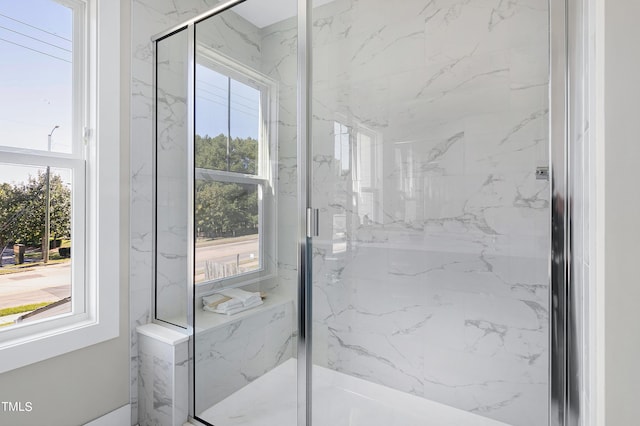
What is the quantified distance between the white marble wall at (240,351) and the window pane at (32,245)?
67 centimetres

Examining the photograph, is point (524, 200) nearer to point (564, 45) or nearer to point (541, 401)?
point (564, 45)

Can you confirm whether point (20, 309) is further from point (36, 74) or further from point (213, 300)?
point (36, 74)

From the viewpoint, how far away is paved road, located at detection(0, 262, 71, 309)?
1.37m

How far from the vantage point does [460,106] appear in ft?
5.33

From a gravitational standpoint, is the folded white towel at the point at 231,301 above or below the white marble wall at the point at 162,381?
above

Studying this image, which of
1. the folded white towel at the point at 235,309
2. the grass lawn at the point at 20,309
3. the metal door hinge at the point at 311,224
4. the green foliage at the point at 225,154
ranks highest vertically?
the green foliage at the point at 225,154

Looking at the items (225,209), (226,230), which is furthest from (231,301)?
(225,209)

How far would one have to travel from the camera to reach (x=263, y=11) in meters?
1.54

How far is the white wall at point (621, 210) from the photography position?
0.40 metres

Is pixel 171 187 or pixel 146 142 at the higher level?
pixel 146 142

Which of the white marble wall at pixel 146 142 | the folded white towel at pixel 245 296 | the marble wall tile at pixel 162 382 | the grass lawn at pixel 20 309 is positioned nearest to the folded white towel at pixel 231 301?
the folded white towel at pixel 245 296

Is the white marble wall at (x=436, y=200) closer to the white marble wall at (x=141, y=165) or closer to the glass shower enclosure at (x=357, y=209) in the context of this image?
the glass shower enclosure at (x=357, y=209)

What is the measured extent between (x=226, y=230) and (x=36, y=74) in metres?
1.04

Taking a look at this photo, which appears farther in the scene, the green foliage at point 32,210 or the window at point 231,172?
the window at point 231,172
